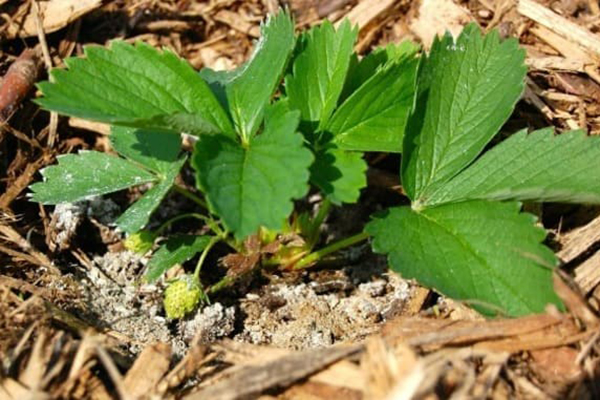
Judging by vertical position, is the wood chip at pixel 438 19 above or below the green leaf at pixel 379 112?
above

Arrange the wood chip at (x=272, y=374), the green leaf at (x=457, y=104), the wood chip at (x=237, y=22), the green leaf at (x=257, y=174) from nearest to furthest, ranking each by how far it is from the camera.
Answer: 1. the wood chip at (x=272, y=374)
2. the green leaf at (x=257, y=174)
3. the green leaf at (x=457, y=104)
4. the wood chip at (x=237, y=22)

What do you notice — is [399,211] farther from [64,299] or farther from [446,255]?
[64,299]

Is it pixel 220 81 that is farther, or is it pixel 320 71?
pixel 220 81

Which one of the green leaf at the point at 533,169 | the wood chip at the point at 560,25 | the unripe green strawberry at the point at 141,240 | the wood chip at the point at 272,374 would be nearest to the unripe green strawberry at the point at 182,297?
the unripe green strawberry at the point at 141,240

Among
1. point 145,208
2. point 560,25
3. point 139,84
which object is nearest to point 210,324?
point 145,208

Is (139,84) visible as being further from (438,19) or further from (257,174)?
(438,19)

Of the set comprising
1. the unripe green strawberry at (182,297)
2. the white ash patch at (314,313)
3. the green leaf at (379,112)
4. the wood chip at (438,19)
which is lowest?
the white ash patch at (314,313)

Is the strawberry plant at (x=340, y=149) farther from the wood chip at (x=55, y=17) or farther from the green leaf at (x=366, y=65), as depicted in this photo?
the wood chip at (x=55, y=17)
